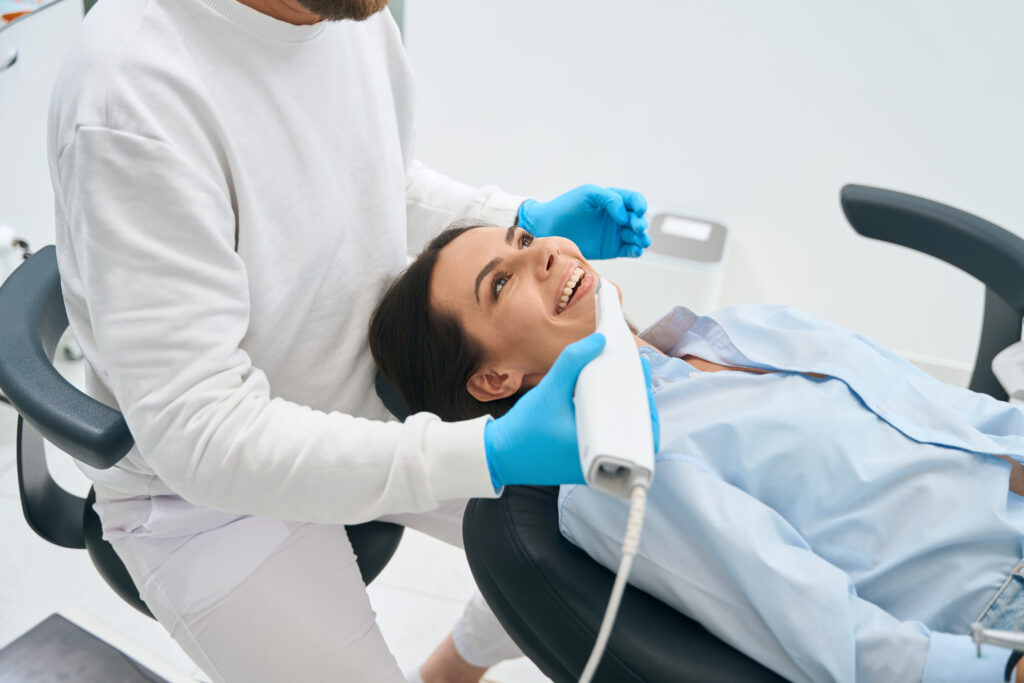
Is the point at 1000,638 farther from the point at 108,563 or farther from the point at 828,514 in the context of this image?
the point at 108,563

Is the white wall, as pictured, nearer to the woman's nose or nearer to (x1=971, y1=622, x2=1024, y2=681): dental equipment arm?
the woman's nose

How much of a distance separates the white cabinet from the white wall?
36.4 inches

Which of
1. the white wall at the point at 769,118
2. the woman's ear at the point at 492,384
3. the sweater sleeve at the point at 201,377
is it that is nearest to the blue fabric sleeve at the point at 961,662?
the sweater sleeve at the point at 201,377

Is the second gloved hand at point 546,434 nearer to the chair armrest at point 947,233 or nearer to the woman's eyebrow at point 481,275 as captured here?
the woman's eyebrow at point 481,275

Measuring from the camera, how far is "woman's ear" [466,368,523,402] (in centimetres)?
114

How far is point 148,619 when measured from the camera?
1.72m

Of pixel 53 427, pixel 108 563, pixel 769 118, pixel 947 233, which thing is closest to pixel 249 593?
pixel 108 563

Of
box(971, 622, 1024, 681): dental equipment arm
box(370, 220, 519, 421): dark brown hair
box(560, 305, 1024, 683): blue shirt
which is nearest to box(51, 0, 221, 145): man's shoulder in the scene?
box(370, 220, 519, 421): dark brown hair

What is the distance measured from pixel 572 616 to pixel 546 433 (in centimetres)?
19

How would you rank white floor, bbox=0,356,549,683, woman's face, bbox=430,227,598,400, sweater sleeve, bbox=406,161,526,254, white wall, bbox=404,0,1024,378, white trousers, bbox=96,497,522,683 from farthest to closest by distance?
white wall, bbox=404,0,1024,378 < white floor, bbox=0,356,549,683 < sweater sleeve, bbox=406,161,526,254 < woman's face, bbox=430,227,598,400 < white trousers, bbox=96,497,522,683

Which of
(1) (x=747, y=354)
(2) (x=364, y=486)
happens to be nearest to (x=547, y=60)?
(1) (x=747, y=354)

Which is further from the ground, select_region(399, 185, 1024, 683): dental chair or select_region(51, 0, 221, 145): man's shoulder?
select_region(51, 0, 221, 145): man's shoulder

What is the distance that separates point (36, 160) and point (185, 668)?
1371mm

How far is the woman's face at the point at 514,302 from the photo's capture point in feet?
3.65
